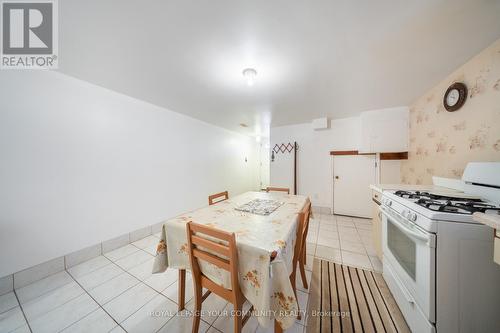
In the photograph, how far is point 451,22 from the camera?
1.09 metres

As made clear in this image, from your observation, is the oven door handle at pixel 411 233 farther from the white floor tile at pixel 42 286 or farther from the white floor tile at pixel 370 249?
the white floor tile at pixel 42 286

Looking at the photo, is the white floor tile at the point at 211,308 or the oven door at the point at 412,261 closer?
the oven door at the point at 412,261

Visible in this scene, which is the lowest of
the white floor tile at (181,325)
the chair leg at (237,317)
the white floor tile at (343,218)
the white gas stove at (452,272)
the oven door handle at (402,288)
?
the white floor tile at (181,325)

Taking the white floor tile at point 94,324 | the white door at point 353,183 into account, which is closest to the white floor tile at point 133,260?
the white floor tile at point 94,324

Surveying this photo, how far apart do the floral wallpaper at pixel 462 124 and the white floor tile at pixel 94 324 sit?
3342 millimetres

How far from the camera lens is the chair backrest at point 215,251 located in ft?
2.74

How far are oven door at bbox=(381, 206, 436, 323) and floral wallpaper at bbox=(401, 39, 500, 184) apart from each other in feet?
3.25

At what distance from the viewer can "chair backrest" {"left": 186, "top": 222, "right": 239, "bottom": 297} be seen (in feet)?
2.74

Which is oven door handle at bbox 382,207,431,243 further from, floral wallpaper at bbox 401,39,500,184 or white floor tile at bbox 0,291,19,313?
white floor tile at bbox 0,291,19,313

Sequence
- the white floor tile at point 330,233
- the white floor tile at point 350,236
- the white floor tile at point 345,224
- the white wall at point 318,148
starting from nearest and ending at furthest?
the white floor tile at point 350,236
the white floor tile at point 330,233
the white floor tile at point 345,224
the white wall at point 318,148

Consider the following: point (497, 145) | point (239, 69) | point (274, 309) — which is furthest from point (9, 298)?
point (497, 145)

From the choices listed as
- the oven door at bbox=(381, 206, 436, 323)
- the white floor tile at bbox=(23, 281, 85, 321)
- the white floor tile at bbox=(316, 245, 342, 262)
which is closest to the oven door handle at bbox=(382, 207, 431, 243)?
the oven door at bbox=(381, 206, 436, 323)

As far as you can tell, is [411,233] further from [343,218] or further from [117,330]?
[343,218]

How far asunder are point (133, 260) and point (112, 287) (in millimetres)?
412
